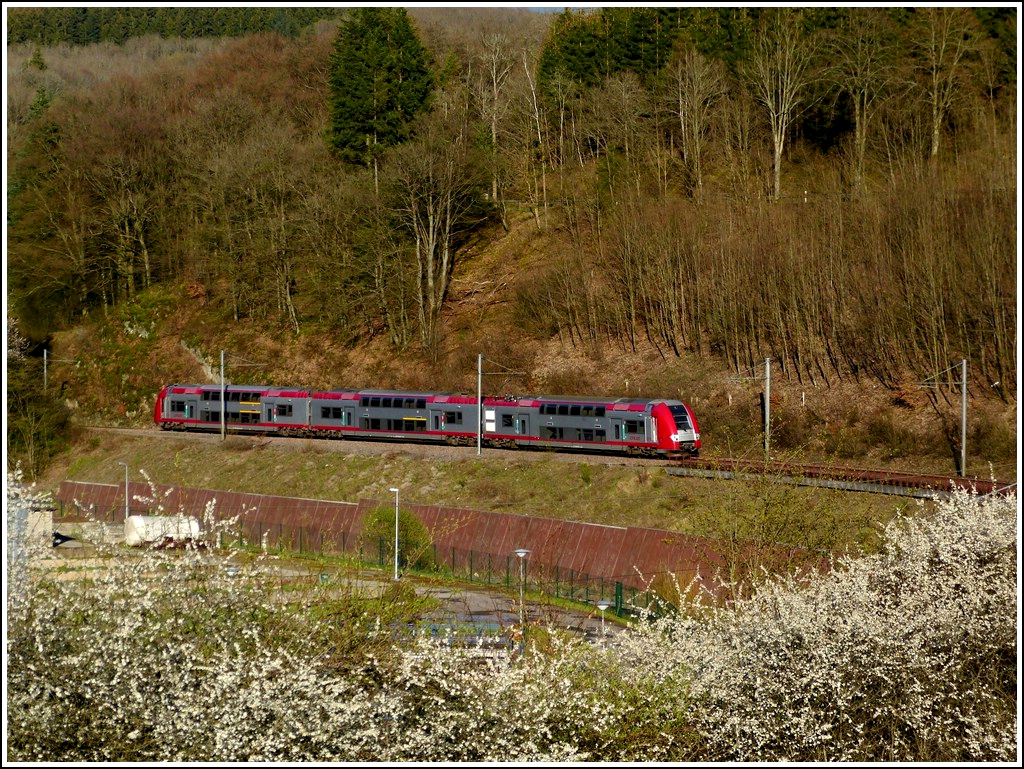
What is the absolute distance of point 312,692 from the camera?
12.6m

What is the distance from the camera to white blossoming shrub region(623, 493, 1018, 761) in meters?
14.2

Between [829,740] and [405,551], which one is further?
[405,551]

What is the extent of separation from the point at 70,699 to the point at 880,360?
142 feet

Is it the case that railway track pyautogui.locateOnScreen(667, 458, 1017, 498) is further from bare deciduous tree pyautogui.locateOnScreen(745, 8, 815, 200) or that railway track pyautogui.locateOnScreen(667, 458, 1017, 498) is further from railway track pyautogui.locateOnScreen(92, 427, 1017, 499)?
bare deciduous tree pyautogui.locateOnScreen(745, 8, 815, 200)

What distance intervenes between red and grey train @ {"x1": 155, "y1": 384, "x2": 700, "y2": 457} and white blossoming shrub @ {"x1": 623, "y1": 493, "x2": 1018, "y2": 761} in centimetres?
3024

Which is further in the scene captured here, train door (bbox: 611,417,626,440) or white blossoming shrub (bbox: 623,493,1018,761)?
train door (bbox: 611,417,626,440)

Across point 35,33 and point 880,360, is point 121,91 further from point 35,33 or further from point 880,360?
point 880,360

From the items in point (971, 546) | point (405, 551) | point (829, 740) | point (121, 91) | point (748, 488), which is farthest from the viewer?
point (121, 91)

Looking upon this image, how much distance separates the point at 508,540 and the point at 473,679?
26353mm

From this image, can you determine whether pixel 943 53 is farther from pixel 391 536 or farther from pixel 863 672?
pixel 863 672

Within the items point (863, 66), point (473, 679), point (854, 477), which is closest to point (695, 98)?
point (863, 66)

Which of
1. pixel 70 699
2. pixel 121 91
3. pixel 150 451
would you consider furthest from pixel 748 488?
pixel 121 91

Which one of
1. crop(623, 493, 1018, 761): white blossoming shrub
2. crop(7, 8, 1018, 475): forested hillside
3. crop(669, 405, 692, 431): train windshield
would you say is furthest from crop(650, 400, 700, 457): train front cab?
crop(623, 493, 1018, 761): white blossoming shrub

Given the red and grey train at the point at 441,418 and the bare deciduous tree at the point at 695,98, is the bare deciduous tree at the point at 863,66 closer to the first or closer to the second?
the bare deciduous tree at the point at 695,98
